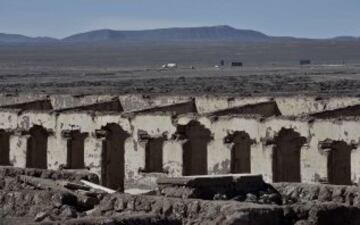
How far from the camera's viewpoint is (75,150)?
27.8 meters

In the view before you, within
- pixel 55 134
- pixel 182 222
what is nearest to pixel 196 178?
pixel 182 222

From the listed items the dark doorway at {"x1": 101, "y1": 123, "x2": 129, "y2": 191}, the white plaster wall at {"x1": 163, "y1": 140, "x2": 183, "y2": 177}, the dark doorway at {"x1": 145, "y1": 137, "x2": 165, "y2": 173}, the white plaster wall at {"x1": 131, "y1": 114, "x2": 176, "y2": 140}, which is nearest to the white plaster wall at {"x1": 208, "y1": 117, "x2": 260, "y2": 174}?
the white plaster wall at {"x1": 163, "y1": 140, "x2": 183, "y2": 177}

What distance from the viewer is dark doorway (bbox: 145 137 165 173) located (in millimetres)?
26264

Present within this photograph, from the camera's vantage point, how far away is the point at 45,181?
55.7 ft

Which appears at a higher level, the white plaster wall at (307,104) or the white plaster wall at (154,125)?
the white plaster wall at (307,104)

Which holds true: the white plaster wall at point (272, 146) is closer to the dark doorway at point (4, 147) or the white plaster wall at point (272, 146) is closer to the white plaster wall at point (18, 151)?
the white plaster wall at point (18, 151)

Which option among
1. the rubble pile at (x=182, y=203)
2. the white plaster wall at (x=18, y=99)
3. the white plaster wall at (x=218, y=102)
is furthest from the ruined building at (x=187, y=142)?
the rubble pile at (x=182, y=203)

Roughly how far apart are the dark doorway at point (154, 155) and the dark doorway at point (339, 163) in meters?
4.74

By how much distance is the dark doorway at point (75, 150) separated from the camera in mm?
27500

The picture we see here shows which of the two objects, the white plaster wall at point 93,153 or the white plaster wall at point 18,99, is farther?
the white plaster wall at point 18,99

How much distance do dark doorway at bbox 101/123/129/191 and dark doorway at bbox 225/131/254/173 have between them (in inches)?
125

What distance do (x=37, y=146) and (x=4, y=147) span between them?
131cm

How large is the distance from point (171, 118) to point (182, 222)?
12.4m

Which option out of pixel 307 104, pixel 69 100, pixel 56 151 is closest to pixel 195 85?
pixel 69 100
